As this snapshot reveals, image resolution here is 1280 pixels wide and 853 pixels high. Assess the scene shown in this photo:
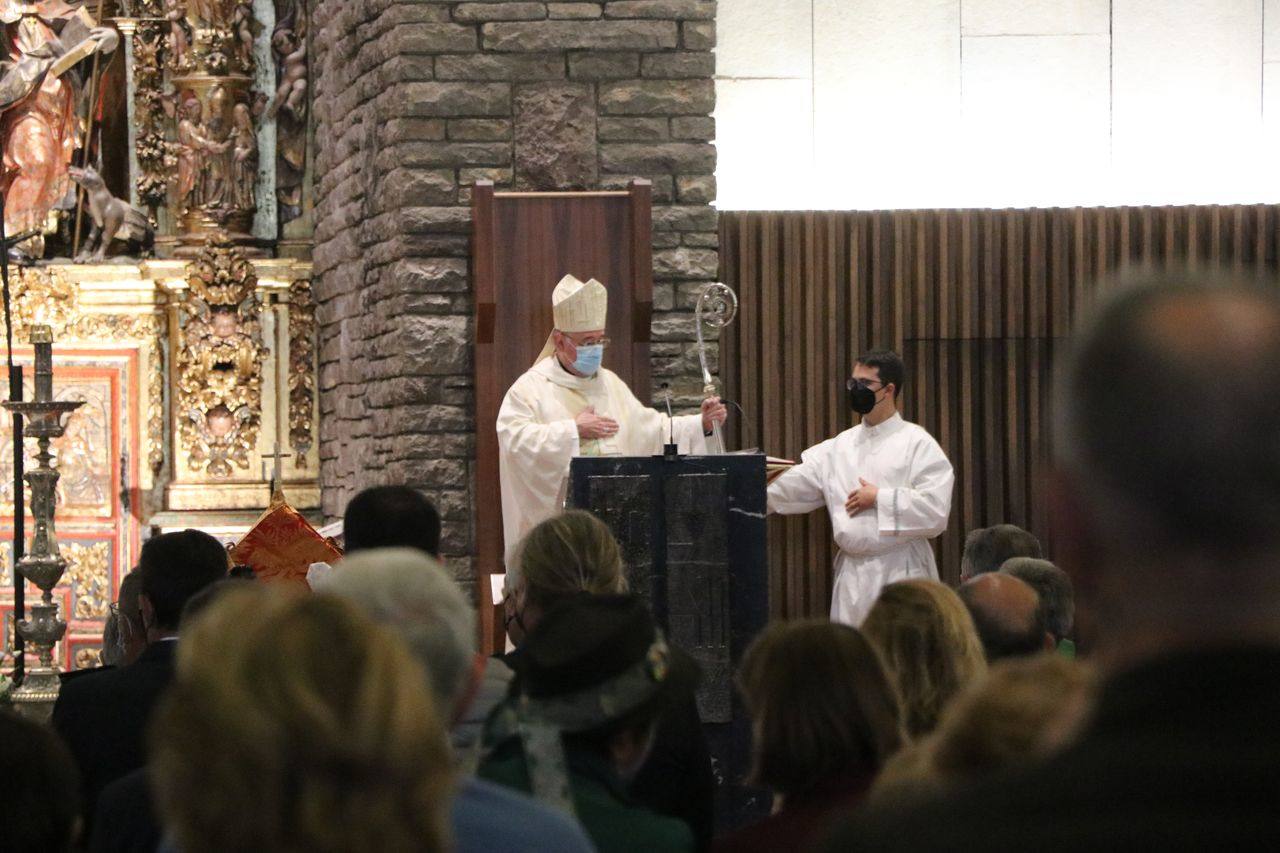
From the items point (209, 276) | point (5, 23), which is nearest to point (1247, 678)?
point (209, 276)

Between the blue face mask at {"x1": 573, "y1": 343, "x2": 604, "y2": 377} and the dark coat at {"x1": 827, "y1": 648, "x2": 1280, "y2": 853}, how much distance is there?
588cm

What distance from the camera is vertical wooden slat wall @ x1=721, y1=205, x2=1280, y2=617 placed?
26.9ft

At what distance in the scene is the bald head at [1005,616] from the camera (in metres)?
3.43

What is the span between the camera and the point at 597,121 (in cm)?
766

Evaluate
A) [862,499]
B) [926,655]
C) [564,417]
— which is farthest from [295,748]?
[862,499]

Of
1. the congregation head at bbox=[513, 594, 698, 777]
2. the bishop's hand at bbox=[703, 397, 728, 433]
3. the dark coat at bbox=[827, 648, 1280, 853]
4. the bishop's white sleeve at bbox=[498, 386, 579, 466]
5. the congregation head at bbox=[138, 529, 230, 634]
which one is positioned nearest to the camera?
the dark coat at bbox=[827, 648, 1280, 853]

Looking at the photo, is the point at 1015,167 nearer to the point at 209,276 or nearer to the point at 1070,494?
the point at 209,276

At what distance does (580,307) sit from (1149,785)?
5975 millimetres

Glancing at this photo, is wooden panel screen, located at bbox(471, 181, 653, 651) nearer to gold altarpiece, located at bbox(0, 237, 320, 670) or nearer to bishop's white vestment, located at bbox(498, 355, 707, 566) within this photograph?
bishop's white vestment, located at bbox(498, 355, 707, 566)

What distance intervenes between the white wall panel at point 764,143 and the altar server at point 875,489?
1.36 meters

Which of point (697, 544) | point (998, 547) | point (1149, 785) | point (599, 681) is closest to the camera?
point (1149, 785)

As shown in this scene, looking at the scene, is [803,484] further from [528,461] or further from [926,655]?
[926,655]

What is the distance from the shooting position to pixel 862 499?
23.3 feet

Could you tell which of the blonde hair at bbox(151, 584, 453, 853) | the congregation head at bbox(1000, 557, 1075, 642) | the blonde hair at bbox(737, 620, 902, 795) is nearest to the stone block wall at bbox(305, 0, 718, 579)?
the congregation head at bbox(1000, 557, 1075, 642)
